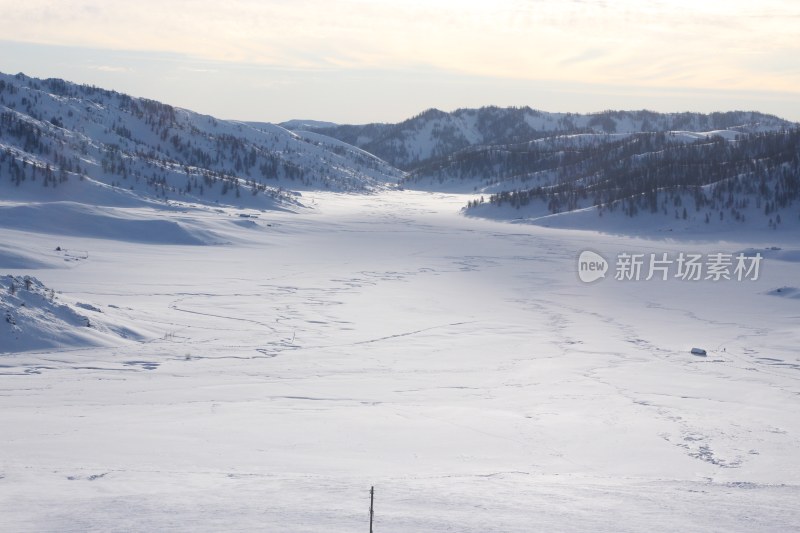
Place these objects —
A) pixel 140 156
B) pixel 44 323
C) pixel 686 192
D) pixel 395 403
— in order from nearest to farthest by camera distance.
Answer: pixel 395 403, pixel 44 323, pixel 686 192, pixel 140 156

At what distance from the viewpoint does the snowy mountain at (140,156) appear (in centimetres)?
6644

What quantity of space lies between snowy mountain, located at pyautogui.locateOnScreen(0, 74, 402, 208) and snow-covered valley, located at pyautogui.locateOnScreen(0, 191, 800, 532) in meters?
35.8

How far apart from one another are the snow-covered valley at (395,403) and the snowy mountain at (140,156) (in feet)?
118

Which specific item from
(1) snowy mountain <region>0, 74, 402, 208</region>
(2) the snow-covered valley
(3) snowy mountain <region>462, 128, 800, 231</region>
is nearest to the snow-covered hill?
(2) the snow-covered valley

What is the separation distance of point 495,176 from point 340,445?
14166cm

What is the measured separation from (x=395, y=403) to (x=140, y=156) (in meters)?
82.3

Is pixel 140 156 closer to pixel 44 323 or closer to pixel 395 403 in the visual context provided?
pixel 44 323

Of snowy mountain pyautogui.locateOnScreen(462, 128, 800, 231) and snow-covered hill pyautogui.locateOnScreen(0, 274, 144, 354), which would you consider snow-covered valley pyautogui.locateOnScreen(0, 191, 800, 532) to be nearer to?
snow-covered hill pyautogui.locateOnScreen(0, 274, 144, 354)

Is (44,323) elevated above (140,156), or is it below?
below

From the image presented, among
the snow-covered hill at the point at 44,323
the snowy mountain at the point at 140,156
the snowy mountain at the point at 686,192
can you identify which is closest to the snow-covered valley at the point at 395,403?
the snow-covered hill at the point at 44,323

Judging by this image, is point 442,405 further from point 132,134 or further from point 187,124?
point 187,124

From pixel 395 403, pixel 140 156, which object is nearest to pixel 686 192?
pixel 140 156

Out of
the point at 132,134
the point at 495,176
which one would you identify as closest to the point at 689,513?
the point at 132,134

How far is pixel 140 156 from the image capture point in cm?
8869
